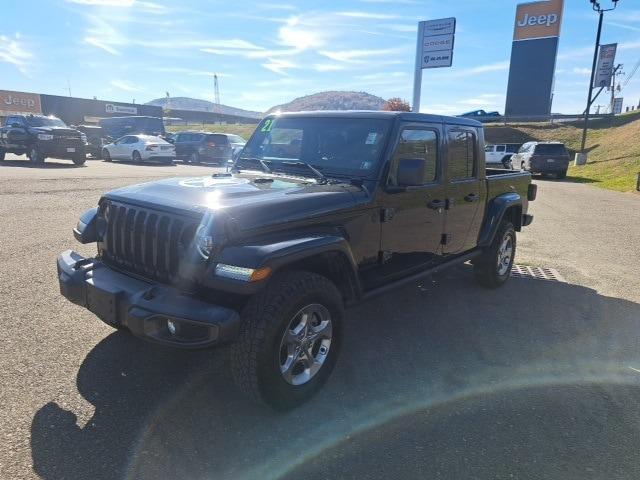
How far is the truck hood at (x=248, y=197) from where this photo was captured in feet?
9.46

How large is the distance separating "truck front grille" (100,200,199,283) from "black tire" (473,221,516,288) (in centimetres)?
374

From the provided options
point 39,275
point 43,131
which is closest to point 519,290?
point 39,275

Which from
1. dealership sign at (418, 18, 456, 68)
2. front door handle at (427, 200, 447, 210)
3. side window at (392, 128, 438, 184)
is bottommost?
front door handle at (427, 200, 447, 210)

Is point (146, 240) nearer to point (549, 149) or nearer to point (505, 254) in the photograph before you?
point (505, 254)

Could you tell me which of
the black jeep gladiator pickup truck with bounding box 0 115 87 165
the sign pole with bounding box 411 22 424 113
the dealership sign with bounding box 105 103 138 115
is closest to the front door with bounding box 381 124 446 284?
the sign pole with bounding box 411 22 424 113

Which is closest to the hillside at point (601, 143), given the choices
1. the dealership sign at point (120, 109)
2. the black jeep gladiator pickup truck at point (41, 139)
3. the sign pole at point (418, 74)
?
the sign pole at point (418, 74)

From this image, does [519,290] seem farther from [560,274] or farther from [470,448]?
[470,448]

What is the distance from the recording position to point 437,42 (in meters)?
21.6

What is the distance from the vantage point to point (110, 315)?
2.88m

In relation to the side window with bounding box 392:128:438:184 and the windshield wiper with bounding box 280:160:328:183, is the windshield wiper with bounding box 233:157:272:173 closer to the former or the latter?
the windshield wiper with bounding box 280:160:328:183

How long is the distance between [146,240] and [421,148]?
239cm

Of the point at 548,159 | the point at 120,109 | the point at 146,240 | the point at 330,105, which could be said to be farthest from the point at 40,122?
the point at 120,109

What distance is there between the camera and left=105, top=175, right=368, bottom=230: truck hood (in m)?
2.88

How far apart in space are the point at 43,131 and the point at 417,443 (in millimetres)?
19808
